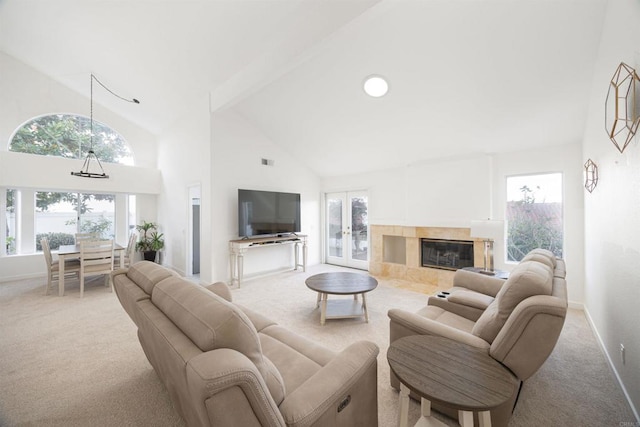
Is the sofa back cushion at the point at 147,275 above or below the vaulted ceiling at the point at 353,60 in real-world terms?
below

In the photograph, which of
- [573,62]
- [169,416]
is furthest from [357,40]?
[169,416]

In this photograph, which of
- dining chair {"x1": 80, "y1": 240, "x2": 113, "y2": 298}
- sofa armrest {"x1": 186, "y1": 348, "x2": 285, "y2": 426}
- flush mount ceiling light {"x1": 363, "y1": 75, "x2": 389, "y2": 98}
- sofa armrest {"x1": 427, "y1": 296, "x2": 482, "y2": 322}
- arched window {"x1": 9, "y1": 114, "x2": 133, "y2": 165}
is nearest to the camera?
sofa armrest {"x1": 186, "y1": 348, "x2": 285, "y2": 426}

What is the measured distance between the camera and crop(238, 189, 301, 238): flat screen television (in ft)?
15.9

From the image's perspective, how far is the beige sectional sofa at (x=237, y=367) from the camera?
801 mm

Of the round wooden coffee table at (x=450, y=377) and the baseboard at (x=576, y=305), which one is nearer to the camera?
the round wooden coffee table at (x=450, y=377)

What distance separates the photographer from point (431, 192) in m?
4.79

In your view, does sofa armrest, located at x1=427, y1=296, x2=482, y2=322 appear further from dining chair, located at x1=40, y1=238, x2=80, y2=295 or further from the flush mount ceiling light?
dining chair, located at x1=40, y1=238, x2=80, y2=295

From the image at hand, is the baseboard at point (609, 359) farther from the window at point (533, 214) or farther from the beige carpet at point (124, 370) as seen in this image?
the window at point (533, 214)

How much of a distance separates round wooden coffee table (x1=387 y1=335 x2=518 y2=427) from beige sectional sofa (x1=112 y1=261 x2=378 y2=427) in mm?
172

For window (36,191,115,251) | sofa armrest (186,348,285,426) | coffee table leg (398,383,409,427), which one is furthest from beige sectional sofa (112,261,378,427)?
window (36,191,115,251)

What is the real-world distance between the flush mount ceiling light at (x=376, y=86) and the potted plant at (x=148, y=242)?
18.9ft

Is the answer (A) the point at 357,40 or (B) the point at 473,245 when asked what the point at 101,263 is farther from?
(B) the point at 473,245

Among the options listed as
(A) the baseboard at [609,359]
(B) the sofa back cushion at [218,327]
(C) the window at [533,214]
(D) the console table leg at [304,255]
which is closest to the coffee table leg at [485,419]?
(B) the sofa back cushion at [218,327]

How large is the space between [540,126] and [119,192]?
8.17 m
